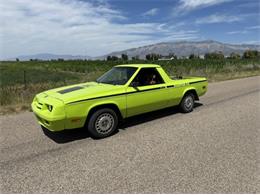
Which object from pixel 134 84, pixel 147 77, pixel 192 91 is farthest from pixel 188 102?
pixel 134 84

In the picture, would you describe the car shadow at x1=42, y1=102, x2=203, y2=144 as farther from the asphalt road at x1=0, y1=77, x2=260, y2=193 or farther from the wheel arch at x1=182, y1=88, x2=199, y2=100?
the wheel arch at x1=182, y1=88, x2=199, y2=100

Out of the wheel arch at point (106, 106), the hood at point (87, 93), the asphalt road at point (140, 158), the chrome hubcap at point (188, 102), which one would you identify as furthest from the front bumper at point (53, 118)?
the chrome hubcap at point (188, 102)

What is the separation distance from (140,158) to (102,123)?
1.28m

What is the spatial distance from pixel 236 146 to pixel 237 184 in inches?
52.0

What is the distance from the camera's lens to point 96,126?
4.55m

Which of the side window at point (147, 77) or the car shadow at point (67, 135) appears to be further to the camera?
the side window at point (147, 77)

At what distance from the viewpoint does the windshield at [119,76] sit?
5293mm

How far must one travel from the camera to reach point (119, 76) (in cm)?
553

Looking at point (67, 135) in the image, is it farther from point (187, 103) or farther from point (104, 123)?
point (187, 103)

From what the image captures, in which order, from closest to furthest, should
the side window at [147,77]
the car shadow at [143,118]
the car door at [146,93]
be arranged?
1. the car door at [146,93]
2. the side window at [147,77]
3. the car shadow at [143,118]

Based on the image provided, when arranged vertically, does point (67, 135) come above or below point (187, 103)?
below

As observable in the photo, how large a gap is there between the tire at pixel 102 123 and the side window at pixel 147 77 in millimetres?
1006

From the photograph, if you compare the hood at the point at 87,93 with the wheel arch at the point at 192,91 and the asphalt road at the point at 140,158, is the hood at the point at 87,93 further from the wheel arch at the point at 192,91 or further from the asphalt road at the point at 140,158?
the wheel arch at the point at 192,91

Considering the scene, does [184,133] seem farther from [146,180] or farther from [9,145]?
[9,145]
